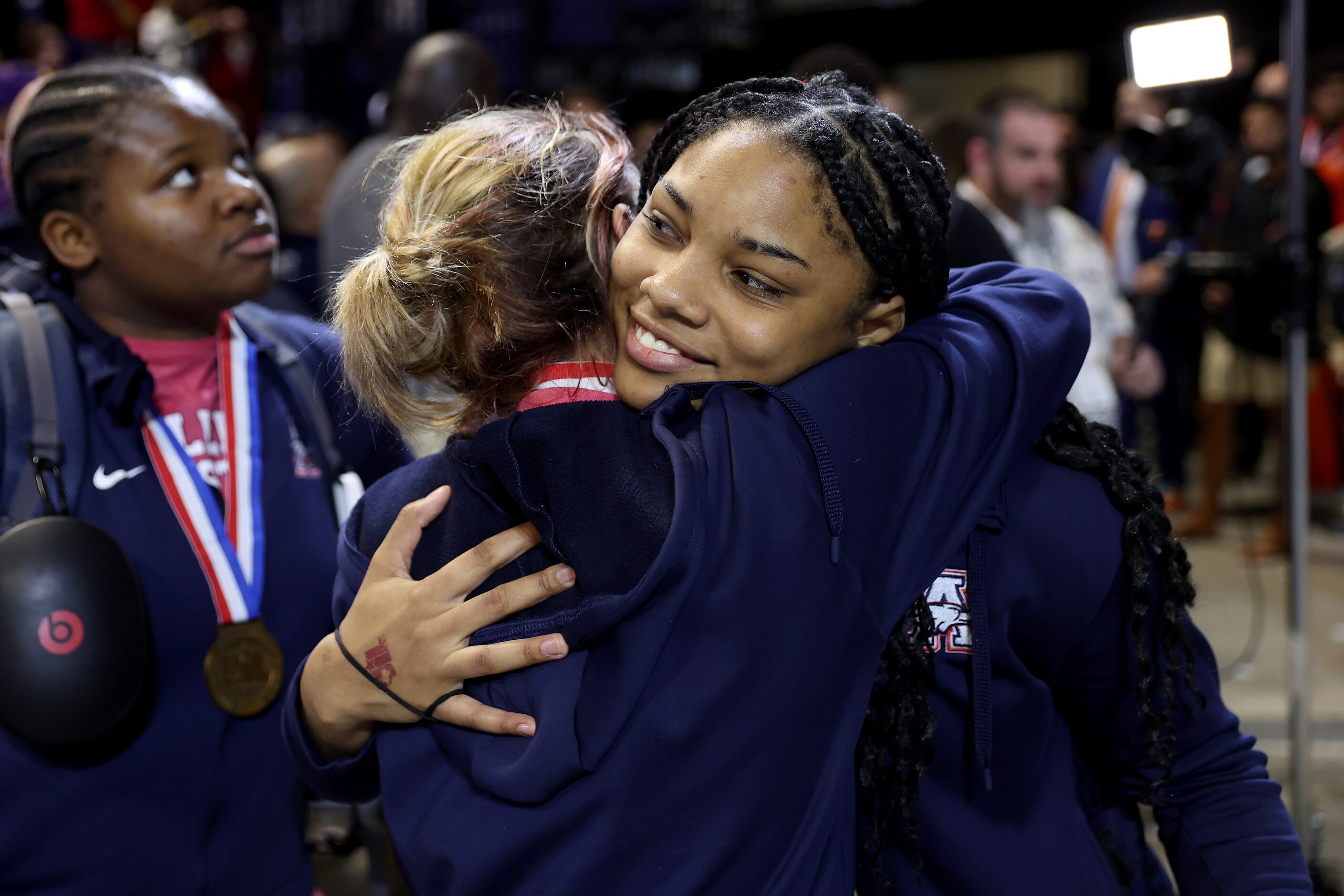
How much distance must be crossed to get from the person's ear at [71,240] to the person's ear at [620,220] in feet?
2.80

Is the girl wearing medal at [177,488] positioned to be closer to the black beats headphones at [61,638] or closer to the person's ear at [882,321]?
the black beats headphones at [61,638]

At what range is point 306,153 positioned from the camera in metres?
4.73

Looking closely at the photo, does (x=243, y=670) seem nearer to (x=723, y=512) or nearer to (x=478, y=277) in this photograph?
(x=478, y=277)

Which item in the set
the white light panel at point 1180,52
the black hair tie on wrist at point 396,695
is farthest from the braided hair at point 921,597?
the white light panel at point 1180,52

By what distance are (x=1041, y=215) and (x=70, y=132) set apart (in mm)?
3249

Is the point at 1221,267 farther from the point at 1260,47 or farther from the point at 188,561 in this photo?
the point at 1260,47

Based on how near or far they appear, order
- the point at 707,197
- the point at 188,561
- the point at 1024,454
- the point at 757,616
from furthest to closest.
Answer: the point at 188,561, the point at 1024,454, the point at 707,197, the point at 757,616

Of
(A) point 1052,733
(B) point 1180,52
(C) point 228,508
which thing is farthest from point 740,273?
(B) point 1180,52

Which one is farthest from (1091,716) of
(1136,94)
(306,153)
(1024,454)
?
(1136,94)

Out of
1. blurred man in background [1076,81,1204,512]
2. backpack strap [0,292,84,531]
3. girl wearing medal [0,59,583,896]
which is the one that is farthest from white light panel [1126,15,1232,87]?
backpack strap [0,292,84,531]

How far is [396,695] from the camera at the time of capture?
107cm

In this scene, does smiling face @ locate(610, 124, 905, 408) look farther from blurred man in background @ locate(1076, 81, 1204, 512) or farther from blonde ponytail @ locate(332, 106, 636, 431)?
blurred man in background @ locate(1076, 81, 1204, 512)

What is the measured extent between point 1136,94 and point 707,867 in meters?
6.49

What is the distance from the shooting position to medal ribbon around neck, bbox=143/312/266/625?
1.52 m
